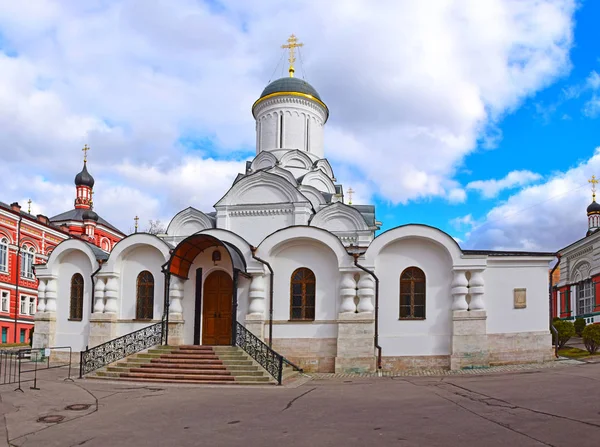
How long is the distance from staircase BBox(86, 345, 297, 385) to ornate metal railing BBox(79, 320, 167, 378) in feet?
1.18

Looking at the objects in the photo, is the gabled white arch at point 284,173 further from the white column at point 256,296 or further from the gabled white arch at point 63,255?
the gabled white arch at point 63,255

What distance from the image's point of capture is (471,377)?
1531cm

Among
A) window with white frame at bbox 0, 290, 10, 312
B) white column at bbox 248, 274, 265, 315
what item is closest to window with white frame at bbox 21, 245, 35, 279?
window with white frame at bbox 0, 290, 10, 312

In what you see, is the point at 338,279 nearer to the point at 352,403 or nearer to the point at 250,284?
the point at 250,284

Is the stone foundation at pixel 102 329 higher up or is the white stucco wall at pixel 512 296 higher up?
the white stucco wall at pixel 512 296

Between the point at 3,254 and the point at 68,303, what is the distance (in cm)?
1964

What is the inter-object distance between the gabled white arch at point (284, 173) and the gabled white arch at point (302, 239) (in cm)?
641

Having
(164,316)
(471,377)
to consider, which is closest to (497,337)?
(471,377)

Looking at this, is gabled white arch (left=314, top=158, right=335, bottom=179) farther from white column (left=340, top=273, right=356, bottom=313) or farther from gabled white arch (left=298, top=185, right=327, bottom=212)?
white column (left=340, top=273, right=356, bottom=313)

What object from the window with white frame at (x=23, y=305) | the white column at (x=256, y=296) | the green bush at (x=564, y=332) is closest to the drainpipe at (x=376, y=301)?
the white column at (x=256, y=296)

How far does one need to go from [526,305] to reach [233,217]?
11.8m

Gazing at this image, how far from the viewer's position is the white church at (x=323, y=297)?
17.8m

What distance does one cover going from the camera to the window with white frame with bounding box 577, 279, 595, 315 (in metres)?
35.6

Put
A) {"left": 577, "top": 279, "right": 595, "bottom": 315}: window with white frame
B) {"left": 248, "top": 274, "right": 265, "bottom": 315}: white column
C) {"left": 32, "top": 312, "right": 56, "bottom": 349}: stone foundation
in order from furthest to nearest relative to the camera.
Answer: {"left": 577, "top": 279, "right": 595, "bottom": 315}: window with white frame < {"left": 32, "top": 312, "right": 56, "bottom": 349}: stone foundation < {"left": 248, "top": 274, "right": 265, "bottom": 315}: white column
